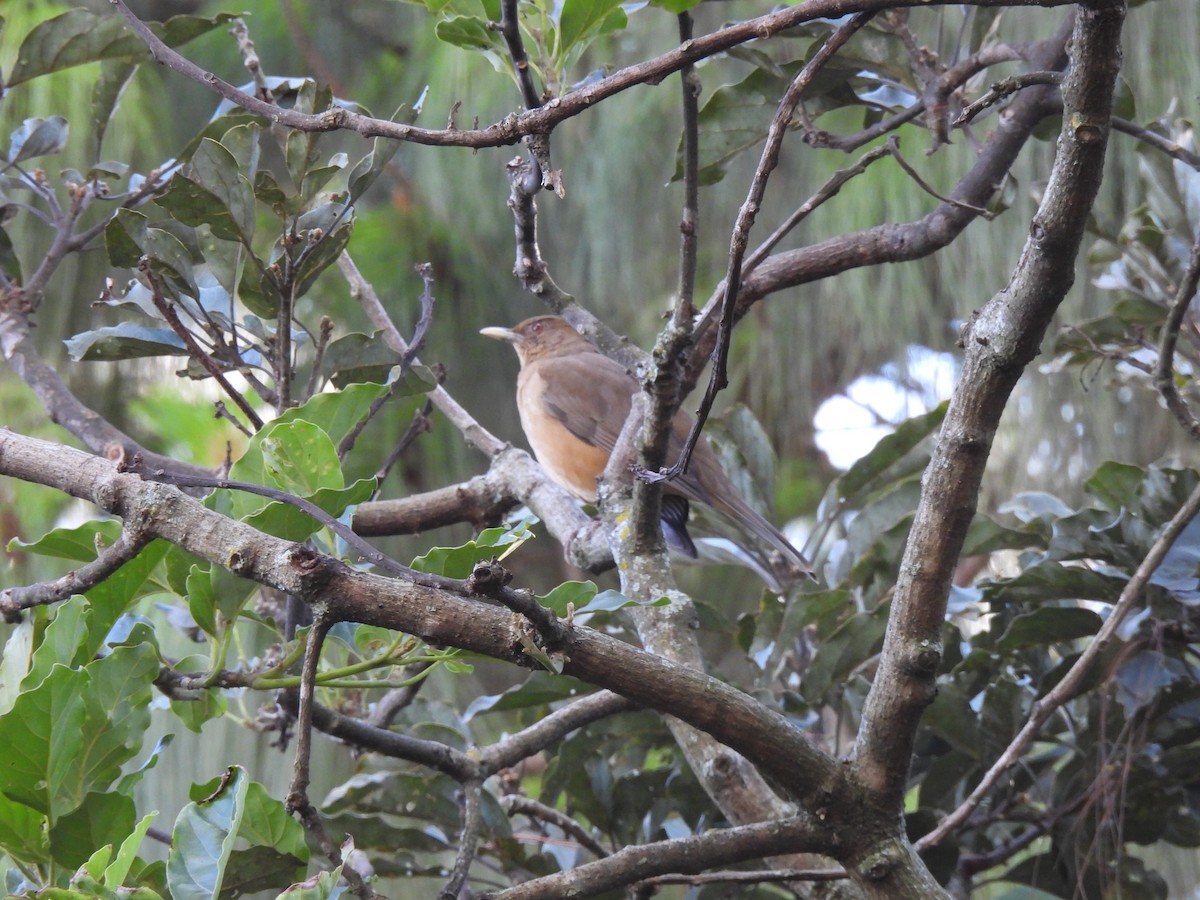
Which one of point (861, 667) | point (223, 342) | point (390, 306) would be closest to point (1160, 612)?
point (861, 667)

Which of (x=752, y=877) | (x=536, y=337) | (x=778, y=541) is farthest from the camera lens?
(x=536, y=337)

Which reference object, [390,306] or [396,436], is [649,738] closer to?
[396,436]

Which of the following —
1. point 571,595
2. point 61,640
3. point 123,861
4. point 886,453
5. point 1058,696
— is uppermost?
point 886,453

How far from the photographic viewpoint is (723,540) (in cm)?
285

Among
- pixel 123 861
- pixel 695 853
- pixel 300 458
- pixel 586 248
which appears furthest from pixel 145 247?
pixel 586 248

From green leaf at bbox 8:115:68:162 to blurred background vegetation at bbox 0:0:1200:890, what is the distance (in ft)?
4.40

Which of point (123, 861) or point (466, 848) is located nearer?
point (123, 861)

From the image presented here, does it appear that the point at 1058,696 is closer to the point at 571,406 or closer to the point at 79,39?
the point at 79,39

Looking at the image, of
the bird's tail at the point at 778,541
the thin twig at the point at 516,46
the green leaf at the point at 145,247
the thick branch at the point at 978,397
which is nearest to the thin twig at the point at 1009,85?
the thick branch at the point at 978,397

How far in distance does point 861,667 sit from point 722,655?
2.22 meters

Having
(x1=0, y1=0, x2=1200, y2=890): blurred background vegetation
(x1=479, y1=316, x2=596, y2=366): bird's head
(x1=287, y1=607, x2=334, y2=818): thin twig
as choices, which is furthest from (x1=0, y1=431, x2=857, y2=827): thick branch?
(x1=479, y1=316, x2=596, y2=366): bird's head

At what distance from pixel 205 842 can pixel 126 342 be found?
94 cm

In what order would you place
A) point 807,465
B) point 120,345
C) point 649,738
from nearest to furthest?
point 120,345 < point 649,738 < point 807,465

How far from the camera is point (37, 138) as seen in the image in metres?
2.20
